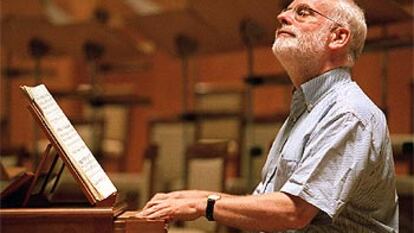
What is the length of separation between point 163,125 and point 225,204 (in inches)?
102

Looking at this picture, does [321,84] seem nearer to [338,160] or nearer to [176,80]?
[338,160]

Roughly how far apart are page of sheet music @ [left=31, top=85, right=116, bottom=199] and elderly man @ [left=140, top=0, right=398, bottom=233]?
129 mm

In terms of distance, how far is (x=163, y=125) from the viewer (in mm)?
4402

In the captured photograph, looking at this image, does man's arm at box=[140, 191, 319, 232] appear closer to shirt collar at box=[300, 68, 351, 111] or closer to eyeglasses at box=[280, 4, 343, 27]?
shirt collar at box=[300, 68, 351, 111]

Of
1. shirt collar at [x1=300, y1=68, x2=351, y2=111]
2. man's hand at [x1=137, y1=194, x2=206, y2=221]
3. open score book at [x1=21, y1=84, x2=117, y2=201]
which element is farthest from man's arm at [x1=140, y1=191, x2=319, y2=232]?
shirt collar at [x1=300, y1=68, x2=351, y2=111]

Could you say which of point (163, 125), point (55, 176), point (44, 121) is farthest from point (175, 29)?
point (44, 121)

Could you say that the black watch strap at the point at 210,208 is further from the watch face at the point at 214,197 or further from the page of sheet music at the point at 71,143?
the page of sheet music at the point at 71,143

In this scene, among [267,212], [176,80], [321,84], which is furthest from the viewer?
[176,80]

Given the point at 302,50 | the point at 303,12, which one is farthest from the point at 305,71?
the point at 303,12

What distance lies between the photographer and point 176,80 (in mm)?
6418

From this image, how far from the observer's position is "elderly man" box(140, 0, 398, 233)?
69.9 inches

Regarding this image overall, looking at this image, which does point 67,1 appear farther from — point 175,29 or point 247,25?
point 247,25

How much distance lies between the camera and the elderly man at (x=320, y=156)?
1774mm

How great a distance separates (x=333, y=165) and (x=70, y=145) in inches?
26.0
